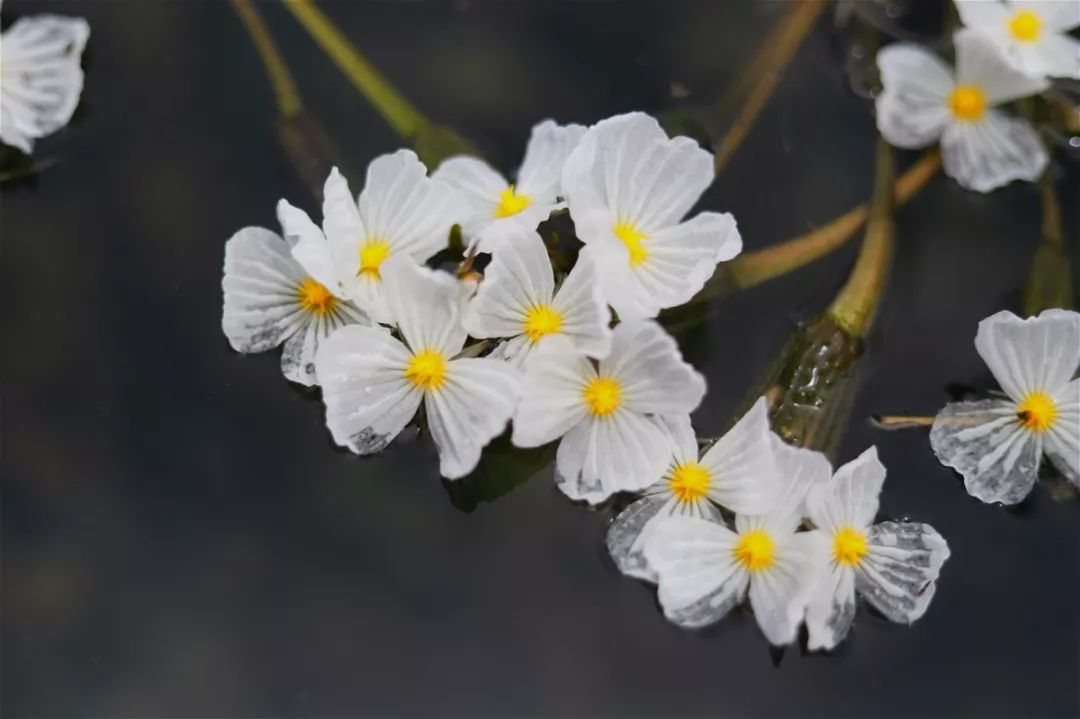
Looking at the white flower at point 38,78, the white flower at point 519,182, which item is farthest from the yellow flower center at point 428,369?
the white flower at point 38,78

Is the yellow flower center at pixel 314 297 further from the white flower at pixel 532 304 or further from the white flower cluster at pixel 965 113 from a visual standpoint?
the white flower cluster at pixel 965 113

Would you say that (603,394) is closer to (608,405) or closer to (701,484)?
(608,405)

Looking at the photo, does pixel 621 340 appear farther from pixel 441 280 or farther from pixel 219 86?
pixel 219 86

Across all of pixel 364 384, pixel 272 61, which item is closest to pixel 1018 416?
pixel 364 384

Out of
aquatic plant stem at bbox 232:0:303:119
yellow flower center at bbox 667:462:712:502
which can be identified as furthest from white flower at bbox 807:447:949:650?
aquatic plant stem at bbox 232:0:303:119

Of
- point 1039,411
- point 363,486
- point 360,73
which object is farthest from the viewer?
point 360,73

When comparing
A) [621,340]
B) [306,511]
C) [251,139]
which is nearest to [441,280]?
[621,340]
